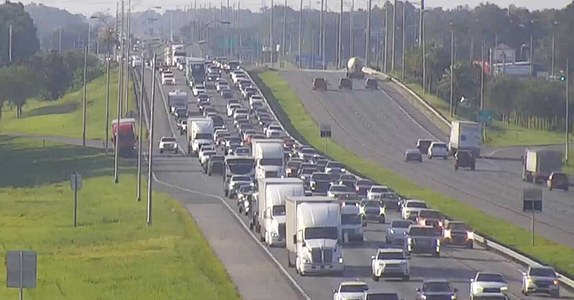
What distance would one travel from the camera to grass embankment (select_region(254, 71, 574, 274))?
2174 inches

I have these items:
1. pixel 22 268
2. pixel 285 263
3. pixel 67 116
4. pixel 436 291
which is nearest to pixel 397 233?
pixel 285 263

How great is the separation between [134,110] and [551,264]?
265 ft

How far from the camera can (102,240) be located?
58.2 m

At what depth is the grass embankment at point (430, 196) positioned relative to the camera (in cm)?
5522

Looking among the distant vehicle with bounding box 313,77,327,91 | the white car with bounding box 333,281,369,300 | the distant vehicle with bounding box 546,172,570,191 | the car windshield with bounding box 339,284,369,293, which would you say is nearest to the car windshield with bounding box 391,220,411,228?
the white car with bounding box 333,281,369,300

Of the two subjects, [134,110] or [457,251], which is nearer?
[457,251]

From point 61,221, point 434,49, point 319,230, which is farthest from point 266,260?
point 434,49

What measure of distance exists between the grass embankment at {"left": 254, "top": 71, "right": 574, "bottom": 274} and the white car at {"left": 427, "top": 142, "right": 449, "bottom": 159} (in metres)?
4.98

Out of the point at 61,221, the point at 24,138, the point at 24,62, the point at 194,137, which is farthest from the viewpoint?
the point at 24,62

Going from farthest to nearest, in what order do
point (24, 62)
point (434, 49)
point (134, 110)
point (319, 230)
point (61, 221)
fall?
point (24, 62) → point (434, 49) → point (134, 110) → point (61, 221) → point (319, 230)

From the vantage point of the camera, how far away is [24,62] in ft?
573

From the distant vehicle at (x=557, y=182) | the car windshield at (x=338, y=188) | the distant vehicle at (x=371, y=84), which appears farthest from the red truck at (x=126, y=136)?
the distant vehicle at (x=371, y=84)

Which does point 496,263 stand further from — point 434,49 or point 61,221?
point 434,49

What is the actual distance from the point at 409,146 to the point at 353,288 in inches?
2828
